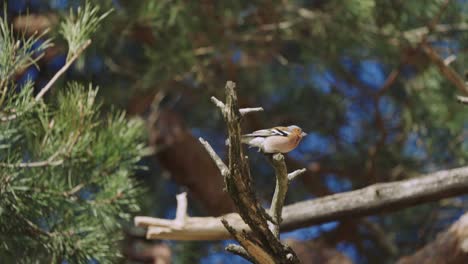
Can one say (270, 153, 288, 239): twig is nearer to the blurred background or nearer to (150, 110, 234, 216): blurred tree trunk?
the blurred background

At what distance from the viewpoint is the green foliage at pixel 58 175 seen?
1351 millimetres

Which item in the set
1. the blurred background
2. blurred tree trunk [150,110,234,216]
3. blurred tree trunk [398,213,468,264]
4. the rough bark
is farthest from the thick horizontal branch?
blurred tree trunk [150,110,234,216]

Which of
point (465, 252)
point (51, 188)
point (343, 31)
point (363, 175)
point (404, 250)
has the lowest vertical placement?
point (404, 250)

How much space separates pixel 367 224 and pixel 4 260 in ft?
3.95

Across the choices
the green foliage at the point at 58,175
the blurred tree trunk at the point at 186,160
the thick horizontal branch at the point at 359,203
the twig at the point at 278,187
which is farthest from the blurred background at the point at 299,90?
the twig at the point at 278,187

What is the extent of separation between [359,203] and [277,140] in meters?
0.63

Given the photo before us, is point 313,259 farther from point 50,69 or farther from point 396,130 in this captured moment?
point 50,69

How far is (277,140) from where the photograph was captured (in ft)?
3.33

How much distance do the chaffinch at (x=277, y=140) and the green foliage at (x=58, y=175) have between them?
1.50ft

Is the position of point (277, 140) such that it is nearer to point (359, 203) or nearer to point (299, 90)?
point (359, 203)

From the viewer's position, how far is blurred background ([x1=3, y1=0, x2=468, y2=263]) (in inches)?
83.1

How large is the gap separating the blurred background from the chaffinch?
91cm

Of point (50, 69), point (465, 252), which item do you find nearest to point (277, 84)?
point (50, 69)

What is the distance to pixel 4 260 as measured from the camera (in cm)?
144
